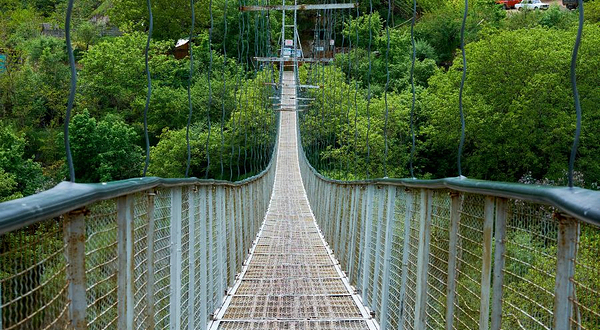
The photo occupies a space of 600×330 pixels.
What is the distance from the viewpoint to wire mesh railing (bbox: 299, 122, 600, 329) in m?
1.18

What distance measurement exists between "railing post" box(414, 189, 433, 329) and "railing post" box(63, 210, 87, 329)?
4.02 ft

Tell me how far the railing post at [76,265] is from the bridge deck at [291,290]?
224 cm

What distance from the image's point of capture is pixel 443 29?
34.7m

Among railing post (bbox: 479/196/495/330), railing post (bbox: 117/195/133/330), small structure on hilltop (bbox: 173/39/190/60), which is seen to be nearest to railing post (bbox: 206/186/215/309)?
railing post (bbox: 117/195/133/330)

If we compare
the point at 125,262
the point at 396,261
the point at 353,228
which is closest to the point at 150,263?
the point at 125,262

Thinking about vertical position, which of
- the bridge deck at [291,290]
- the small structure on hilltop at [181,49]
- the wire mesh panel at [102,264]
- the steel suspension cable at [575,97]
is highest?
the small structure on hilltop at [181,49]

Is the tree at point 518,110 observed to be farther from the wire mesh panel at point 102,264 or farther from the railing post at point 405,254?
the wire mesh panel at point 102,264

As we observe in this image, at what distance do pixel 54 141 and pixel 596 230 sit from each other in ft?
92.1

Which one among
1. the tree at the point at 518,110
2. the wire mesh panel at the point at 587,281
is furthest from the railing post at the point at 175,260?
the tree at the point at 518,110

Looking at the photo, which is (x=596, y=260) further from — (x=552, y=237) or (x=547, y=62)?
(x=547, y=62)

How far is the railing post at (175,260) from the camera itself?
8.14ft

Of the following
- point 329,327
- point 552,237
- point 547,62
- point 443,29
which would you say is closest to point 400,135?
point 547,62

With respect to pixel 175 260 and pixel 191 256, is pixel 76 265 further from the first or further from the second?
pixel 191 256

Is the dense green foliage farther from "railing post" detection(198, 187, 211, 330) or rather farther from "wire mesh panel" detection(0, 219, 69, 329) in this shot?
"wire mesh panel" detection(0, 219, 69, 329)
